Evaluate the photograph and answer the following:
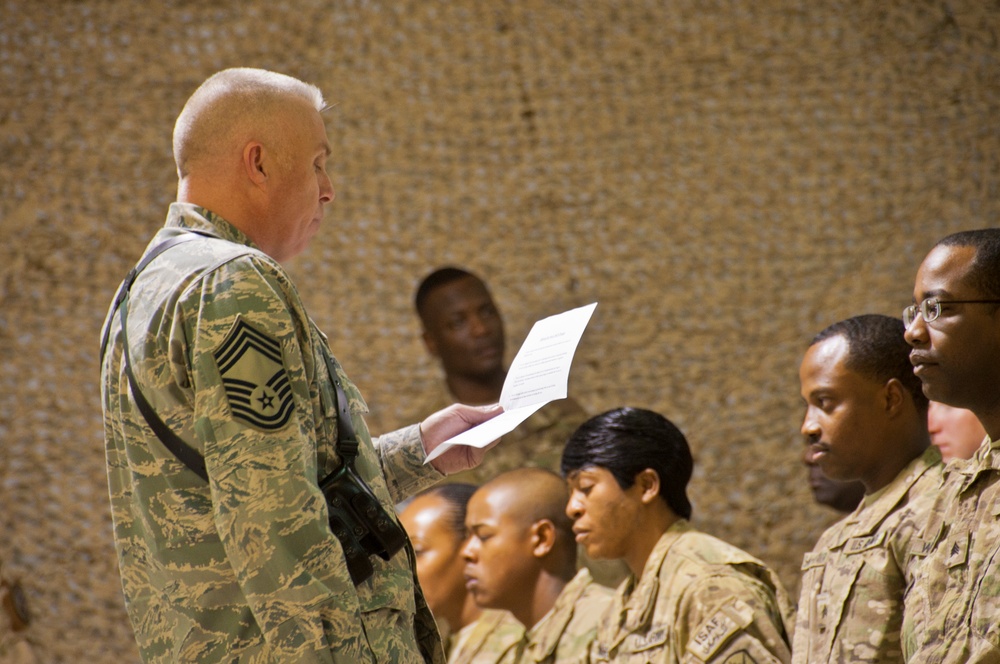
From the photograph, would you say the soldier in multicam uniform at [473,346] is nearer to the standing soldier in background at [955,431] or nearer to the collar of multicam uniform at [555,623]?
the collar of multicam uniform at [555,623]

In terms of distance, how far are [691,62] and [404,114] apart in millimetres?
1161

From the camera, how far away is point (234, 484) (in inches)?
55.6

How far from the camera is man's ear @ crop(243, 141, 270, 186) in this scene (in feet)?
5.55

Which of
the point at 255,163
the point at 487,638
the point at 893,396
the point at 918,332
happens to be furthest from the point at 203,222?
the point at 487,638

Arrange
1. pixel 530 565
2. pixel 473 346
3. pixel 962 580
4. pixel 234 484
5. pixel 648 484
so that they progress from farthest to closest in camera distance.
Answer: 1. pixel 473 346
2. pixel 530 565
3. pixel 648 484
4. pixel 962 580
5. pixel 234 484

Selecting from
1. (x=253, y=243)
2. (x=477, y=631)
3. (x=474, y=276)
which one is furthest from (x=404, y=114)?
(x=253, y=243)

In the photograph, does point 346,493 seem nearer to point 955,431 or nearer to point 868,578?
point 868,578

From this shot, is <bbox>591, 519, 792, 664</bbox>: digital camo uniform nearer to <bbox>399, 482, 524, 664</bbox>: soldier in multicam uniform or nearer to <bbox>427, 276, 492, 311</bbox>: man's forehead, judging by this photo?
<bbox>399, 482, 524, 664</bbox>: soldier in multicam uniform

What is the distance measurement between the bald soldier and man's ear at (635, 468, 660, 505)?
1.21 feet

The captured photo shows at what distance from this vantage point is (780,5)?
14.9ft

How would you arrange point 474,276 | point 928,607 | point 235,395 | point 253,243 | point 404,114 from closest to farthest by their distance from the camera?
Answer: point 235,395
point 253,243
point 928,607
point 474,276
point 404,114

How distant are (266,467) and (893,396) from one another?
59.4 inches

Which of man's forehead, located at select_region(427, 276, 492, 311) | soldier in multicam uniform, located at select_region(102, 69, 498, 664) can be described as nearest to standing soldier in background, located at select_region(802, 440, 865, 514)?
man's forehead, located at select_region(427, 276, 492, 311)

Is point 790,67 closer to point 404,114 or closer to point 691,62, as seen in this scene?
point 691,62
